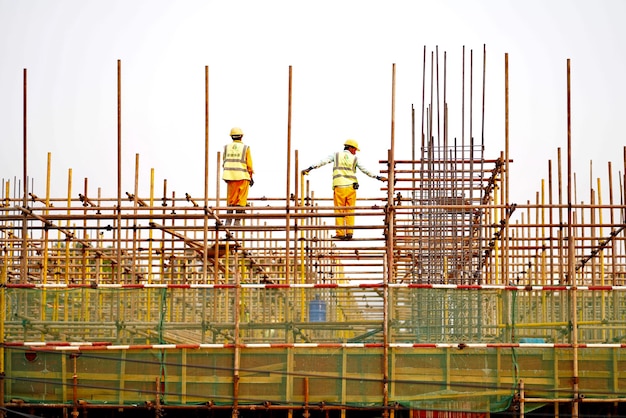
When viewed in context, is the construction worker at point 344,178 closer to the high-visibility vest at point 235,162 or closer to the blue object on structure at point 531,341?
the high-visibility vest at point 235,162

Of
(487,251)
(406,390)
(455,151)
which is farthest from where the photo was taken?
(487,251)

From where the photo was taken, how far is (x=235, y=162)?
24031 mm

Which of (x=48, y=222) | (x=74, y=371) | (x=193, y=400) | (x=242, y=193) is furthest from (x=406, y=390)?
(x=48, y=222)

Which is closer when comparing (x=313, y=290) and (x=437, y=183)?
(x=313, y=290)

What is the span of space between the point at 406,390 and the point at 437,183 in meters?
6.26

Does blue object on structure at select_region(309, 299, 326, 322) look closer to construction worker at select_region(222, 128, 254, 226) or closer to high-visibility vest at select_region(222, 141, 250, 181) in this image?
construction worker at select_region(222, 128, 254, 226)

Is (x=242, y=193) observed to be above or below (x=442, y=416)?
above

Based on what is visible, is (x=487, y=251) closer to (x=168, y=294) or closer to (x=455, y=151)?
(x=455, y=151)

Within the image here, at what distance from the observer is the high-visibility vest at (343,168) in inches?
953

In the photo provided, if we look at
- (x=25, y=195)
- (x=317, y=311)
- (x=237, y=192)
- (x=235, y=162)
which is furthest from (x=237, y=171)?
(x=317, y=311)

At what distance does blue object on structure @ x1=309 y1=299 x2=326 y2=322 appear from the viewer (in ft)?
62.9

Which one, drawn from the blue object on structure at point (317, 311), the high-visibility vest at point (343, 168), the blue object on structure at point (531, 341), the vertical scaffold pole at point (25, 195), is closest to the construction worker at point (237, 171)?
the high-visibility vest at point (343, 168)

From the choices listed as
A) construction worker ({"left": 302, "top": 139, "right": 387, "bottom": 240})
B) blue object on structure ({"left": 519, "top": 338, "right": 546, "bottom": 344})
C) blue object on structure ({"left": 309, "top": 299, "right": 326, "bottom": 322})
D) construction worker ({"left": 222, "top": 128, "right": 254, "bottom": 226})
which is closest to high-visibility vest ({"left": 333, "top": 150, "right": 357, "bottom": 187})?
construction worker ({"left": 302, "top": 139, "right": 387, "bottom": 240})

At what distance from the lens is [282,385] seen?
61.6ft
